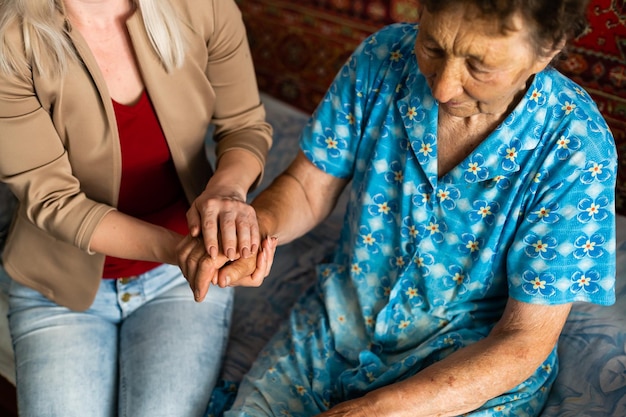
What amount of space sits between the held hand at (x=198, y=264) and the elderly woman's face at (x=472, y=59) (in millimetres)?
494

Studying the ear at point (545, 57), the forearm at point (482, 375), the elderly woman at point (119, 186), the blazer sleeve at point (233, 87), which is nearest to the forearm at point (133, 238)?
the elderly woman at point (119, 186)

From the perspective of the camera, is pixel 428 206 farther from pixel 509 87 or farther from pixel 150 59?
pixel 150 59

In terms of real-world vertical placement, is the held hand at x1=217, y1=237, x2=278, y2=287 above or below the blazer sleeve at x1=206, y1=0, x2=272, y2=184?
below

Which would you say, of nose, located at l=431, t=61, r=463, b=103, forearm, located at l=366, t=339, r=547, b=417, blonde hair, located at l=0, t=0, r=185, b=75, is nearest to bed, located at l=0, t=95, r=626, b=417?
forearm, located at l=366, t=339, r=547, b=417

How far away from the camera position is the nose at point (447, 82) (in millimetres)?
1109

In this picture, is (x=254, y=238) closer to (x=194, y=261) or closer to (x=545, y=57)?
(x=194, y=261)

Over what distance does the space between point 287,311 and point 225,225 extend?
54 cm

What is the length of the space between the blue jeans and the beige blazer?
65mm

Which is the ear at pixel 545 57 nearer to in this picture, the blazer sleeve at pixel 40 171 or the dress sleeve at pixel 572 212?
the dress sleeve at pixel 572 212

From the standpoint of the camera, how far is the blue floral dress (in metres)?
1.21

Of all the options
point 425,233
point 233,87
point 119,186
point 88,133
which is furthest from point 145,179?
point 425,233

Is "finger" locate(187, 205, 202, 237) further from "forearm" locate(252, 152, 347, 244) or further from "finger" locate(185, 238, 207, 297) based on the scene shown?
"forearm" locate(252, 152, 347, 244)

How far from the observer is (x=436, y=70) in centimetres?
115

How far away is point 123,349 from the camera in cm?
158
